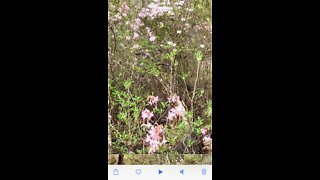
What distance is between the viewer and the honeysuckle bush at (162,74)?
1.72 metres

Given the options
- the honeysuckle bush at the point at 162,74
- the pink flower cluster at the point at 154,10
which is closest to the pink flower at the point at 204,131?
the honeysuckle bush at the point at 162,74

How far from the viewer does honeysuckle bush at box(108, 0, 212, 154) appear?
172 centimetres

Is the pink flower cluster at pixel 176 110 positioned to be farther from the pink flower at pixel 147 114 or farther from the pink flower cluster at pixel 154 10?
the pink flower cluster at pixel 154 10

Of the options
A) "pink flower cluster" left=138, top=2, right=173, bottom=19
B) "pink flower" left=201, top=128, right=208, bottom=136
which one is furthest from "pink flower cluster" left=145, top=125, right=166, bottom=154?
"pink flower cluster" left=138, top=2, right=173, bottom=19

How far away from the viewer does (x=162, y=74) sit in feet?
5.72

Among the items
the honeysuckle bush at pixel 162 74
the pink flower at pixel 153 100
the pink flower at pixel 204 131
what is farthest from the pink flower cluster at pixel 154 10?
the pink flower at pixel 204 131

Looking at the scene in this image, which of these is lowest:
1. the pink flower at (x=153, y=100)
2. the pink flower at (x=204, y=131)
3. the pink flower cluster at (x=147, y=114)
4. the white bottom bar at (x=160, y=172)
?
the white bottom bar at (x=160, y=172)

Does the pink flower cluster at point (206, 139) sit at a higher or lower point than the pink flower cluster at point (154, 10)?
lower

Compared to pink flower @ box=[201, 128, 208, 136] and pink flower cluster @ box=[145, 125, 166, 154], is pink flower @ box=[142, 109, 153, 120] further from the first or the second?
pink flower @ box=[201, 128, 208, 136]

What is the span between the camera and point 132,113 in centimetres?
174

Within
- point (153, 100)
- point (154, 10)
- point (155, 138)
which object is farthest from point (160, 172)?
point (154, 10)

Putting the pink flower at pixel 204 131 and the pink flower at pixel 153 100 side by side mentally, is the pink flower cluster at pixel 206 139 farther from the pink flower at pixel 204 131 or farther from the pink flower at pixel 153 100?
the pink flower at pixel 153 100

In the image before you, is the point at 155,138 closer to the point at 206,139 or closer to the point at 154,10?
the point at 206,139
